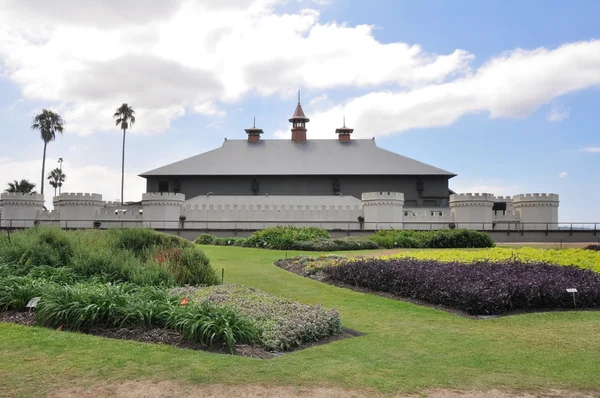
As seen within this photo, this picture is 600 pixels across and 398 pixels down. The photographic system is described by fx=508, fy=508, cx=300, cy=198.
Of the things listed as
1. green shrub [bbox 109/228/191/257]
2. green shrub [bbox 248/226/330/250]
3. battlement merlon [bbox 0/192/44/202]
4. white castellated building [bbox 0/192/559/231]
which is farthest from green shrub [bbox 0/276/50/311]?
battlement merlon [bbox 0/192/44/202]

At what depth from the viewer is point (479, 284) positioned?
9.81 metres

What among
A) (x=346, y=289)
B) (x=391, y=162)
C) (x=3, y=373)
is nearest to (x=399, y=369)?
(x=3, y=373)

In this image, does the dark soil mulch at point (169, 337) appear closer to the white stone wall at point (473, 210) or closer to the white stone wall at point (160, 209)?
the white stone wall at point (160, 209)

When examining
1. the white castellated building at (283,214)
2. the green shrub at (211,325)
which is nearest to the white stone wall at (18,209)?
the white castellated building at (283,214)

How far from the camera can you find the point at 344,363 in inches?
244

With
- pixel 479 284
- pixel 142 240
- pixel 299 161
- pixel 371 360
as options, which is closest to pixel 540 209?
pixel 299 161

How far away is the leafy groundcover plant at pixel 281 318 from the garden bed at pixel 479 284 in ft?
9.97

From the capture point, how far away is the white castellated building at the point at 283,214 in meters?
39.5

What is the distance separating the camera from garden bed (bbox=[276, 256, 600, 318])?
9414mm

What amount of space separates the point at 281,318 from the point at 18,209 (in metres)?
40.4

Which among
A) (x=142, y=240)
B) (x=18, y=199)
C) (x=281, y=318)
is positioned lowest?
(x=281, y=318)

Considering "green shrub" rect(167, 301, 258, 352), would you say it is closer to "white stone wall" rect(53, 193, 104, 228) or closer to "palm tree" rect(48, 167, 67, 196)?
"white stone wall" rect(53, 193, 104, 228)

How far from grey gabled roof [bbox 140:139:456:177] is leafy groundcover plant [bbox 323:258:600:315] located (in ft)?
112

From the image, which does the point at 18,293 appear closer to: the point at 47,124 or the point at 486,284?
the point at 486,284
